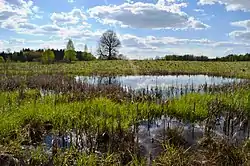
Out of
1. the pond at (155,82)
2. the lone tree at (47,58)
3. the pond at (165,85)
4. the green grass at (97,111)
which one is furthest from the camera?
the lone tree at (47,58)

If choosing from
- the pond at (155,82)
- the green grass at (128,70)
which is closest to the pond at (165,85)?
the pond at (155,82)

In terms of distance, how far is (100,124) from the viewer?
868 cm

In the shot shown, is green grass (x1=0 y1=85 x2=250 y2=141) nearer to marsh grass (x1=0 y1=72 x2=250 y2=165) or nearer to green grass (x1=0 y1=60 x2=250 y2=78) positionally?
marsh grass (x1=0 y1=72 x2=250 y2=165)

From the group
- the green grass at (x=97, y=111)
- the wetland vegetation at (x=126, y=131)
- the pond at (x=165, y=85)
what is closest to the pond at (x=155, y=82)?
the pond at (x=165, y=85)

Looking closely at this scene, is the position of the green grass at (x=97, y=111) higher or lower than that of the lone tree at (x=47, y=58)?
lower

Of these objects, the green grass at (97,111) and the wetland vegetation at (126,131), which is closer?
the wetland vegetation at (126,131)

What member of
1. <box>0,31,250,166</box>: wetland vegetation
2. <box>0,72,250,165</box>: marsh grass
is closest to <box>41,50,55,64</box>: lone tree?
<box>0,72,250,165</box>: marsh grass

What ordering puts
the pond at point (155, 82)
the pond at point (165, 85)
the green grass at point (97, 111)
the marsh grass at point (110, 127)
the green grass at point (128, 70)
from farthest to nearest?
the green grass at point (128, 70)
the pond at point (155, 82)
the pond at point (165, 85)
the green grass at point (97, 111)
the marsh grass at point (110, 127)

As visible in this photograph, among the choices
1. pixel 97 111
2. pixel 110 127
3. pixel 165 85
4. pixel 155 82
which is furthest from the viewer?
pixel 155 82

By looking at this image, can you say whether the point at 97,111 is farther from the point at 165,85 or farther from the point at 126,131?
the point at 165,85

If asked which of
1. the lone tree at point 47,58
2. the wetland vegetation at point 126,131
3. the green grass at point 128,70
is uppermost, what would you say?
the lone tree at point 47,58

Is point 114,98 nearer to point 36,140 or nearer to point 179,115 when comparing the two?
point 179,115

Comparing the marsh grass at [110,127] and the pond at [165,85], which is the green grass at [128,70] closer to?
the pond at [165,85]

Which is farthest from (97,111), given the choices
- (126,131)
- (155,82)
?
(155,82)
